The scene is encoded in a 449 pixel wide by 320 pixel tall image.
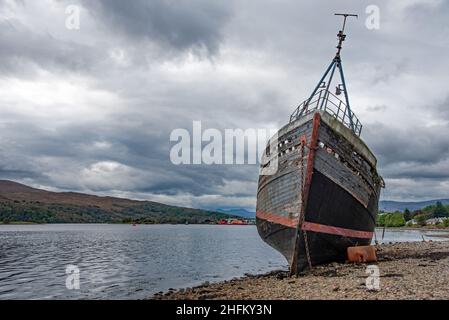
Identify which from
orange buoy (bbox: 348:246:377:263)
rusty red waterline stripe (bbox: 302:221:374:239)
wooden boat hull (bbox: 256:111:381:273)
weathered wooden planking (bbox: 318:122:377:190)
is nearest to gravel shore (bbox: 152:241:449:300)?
wooden boat hull (bbox: 256:111:381:273)

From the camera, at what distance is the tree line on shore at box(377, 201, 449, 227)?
517 feet

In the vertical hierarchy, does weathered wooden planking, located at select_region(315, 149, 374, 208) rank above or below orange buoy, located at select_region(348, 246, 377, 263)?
above

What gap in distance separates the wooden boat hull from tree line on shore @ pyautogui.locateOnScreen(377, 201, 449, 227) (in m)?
140

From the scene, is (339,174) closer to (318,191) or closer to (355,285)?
(318,191)

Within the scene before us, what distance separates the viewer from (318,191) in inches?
697

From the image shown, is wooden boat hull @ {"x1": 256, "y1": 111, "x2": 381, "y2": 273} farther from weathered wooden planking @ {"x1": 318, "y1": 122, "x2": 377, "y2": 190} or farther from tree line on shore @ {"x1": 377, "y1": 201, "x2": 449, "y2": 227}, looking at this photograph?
tree line on shore @ {"x1": 377, "y1": 201, "x2": 449, "y2": 227}

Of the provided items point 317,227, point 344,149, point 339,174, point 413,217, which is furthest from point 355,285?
point 413,217

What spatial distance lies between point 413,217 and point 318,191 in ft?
620

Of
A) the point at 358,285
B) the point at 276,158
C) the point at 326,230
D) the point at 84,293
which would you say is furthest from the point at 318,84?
the point at 84,293

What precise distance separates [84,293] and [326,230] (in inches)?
486

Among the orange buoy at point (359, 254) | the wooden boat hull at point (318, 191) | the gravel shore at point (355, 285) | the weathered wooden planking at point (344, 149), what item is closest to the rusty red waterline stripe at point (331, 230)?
the wooden boat hull at point (318, 191)

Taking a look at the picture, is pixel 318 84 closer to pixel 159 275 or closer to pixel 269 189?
pixel 269 189

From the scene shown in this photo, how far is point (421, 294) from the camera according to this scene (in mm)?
10906

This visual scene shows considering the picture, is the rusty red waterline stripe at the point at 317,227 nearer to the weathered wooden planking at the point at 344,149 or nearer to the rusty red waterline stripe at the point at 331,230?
the rusty red waterline stripe at the point at 331,230
